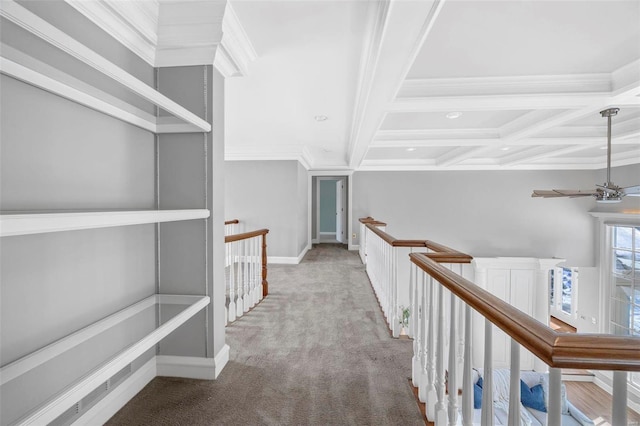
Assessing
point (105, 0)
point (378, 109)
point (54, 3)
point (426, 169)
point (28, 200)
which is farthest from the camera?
point (426, 169)

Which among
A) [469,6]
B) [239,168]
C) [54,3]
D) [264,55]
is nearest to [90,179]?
[54,3]

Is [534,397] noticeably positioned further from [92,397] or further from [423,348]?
[92,397]

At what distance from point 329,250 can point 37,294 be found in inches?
259

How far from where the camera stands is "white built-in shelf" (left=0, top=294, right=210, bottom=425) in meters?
0.87

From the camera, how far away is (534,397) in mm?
3834

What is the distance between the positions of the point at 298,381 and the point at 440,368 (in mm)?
875

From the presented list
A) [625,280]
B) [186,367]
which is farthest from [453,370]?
[625,280]

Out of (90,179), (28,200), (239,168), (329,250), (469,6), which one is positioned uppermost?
(469,6)

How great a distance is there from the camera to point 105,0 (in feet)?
4.44

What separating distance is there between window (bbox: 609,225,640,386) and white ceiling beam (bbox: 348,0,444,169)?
6833 millimetres

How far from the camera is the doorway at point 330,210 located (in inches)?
337

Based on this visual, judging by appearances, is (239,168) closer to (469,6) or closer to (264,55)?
(264,55)

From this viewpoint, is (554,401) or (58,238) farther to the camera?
(58,238)

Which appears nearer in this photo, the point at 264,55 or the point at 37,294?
the point at 37,294
